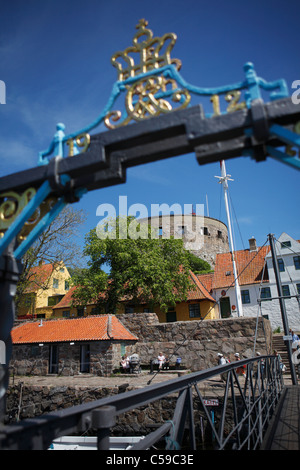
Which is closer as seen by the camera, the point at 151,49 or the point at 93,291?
the point at 151,49

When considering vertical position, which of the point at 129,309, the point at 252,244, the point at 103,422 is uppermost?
the point at 252,244

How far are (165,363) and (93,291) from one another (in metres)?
7.38

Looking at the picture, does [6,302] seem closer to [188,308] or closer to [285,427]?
[285,427]

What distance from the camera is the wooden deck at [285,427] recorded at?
3.84 metres

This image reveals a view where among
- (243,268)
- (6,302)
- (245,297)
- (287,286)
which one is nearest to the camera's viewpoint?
(6,302)

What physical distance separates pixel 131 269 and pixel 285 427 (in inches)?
684

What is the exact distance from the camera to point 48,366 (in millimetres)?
17484

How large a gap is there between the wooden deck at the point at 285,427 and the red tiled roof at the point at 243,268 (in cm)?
1988

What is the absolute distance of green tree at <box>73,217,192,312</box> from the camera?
21609 millimetres

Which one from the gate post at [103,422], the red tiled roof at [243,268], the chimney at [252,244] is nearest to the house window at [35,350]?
the red tiled roof at [243,268]

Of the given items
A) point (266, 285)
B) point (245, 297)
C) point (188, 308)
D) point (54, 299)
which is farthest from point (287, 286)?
point (54, 299)

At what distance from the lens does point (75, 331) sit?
17.9 metres
